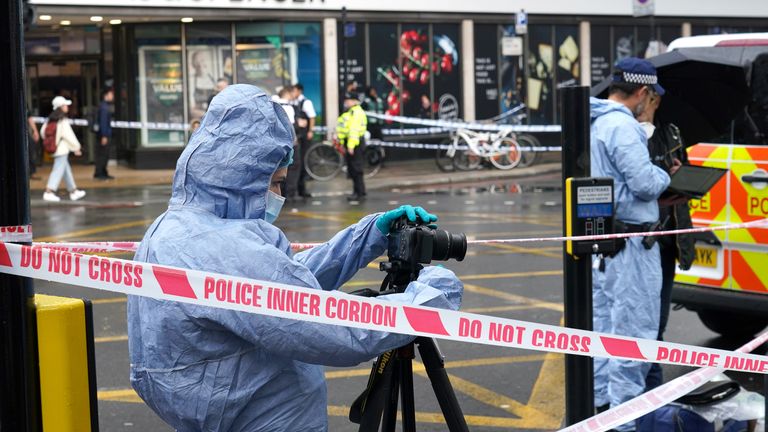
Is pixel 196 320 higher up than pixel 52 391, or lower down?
higher up

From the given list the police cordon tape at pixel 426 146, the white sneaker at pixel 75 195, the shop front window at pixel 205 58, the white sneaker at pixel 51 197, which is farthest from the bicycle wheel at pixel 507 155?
the white sneaker at pixel 51 197

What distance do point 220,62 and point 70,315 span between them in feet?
71.0

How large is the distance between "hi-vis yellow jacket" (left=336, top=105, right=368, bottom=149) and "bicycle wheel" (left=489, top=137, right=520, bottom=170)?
5.82 metres

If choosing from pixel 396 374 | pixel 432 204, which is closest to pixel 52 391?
pixel 396 374

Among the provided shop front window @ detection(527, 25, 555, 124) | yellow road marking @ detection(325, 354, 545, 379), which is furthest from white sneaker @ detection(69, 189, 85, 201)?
shop front window @ detection(527, 25, 555, 124)

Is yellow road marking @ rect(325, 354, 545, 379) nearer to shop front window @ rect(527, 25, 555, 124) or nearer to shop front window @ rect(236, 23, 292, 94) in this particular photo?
shop front window @ rect(236, 23, 292, 94)

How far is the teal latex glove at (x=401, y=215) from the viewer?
305 cm

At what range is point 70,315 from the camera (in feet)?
10.1

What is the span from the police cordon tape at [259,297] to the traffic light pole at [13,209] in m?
0.09

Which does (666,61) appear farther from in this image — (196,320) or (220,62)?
(220,62)

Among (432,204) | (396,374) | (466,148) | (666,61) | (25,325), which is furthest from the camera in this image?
(466,148)

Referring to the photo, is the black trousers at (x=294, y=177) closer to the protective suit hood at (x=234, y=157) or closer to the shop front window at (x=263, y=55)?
the shop front window at (x=263, y=55)

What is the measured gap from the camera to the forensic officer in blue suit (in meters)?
5.38

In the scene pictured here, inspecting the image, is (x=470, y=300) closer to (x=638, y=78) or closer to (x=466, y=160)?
(x=638, y=78)
